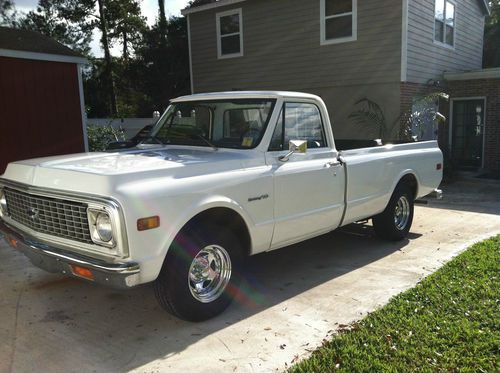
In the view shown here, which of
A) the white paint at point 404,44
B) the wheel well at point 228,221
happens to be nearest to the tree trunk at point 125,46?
the white paint at point 404,44

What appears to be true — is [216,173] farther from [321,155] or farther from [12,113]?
[12,113]

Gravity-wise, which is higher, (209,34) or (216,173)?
(209,34)

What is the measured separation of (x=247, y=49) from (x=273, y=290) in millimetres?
11388

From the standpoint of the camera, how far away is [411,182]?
652 centimetres

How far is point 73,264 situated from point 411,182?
15.6 ft

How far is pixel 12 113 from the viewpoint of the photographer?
9344 millimetres

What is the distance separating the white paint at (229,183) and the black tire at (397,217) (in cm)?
30

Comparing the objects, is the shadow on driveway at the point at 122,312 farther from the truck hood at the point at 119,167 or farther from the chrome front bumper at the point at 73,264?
the truck hood at the point at 119,167

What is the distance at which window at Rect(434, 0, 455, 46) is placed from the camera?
1331cm

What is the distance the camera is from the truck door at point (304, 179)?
14.7 ft

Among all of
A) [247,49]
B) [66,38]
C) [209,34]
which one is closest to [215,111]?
[247,49]

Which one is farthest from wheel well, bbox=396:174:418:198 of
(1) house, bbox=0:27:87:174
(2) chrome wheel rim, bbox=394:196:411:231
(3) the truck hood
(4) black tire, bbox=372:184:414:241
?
(1) house, bbox=0:27:87:174

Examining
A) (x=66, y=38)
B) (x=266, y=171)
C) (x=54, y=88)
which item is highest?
(x=66, y=38)

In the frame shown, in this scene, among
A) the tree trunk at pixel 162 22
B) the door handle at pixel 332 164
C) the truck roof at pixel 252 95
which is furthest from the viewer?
the tree trunk at pixel 162 22
